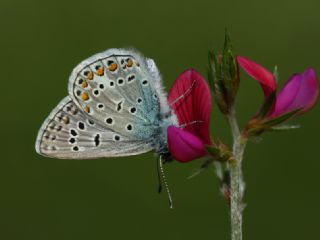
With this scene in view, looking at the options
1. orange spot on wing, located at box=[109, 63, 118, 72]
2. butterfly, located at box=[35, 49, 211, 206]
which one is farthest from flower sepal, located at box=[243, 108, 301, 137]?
orange spot on wing, located at box=[109, 63, 118, 72]

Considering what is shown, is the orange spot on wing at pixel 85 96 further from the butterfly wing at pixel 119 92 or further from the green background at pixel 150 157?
the green background at pixel 150 157

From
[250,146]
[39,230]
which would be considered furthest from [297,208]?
[39,230]

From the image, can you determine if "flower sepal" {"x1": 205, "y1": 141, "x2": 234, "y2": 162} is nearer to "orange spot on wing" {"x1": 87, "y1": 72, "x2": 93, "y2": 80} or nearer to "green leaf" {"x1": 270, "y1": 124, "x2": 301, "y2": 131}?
"green leaf" {"x1": 270, "y1": 124, "x2": 301, "y2": 131}

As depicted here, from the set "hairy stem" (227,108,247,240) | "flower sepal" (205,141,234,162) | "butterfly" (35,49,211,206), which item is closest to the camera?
"hairy stem" (227,108,247,240)

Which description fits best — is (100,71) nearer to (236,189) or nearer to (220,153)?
(220,153)

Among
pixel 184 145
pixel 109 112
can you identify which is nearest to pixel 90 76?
pixel 109 112

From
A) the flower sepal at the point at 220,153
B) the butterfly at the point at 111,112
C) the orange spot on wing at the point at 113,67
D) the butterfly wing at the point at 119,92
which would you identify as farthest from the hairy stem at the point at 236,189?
the orange spot on wing at the point at 113,67
